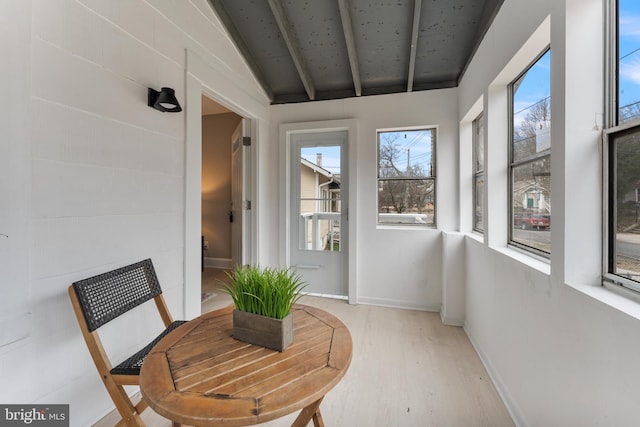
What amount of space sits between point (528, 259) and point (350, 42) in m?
2.37

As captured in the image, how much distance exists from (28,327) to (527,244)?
8.70 ft

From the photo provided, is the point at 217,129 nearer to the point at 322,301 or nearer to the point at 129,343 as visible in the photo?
the point at 322,301

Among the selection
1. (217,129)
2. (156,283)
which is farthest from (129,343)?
(217,129)

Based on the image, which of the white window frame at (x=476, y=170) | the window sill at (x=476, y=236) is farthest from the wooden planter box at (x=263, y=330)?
the white window frame at (x=476, y=170)

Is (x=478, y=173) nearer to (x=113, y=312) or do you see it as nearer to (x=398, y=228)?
(x=398, y=228)

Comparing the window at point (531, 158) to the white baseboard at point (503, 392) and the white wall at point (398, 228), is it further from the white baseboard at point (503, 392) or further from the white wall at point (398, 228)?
the white wall at point (398, 228)

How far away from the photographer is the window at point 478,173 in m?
2.64

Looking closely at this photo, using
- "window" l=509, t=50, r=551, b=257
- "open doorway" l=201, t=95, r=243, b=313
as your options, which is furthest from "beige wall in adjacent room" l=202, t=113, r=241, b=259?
"window" l=509, t=50, r=551, b=257

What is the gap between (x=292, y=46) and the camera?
273cm

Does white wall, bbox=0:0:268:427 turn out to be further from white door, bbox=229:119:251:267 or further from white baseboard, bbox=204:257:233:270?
white baseboard, bbox=204:257:233:270

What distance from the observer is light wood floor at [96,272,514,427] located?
1563 mm

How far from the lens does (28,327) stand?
1.21 metres

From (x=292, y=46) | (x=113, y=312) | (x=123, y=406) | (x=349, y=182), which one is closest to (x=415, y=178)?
(x=349, y=182)

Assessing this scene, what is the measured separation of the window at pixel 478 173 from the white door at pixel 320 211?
141cm
